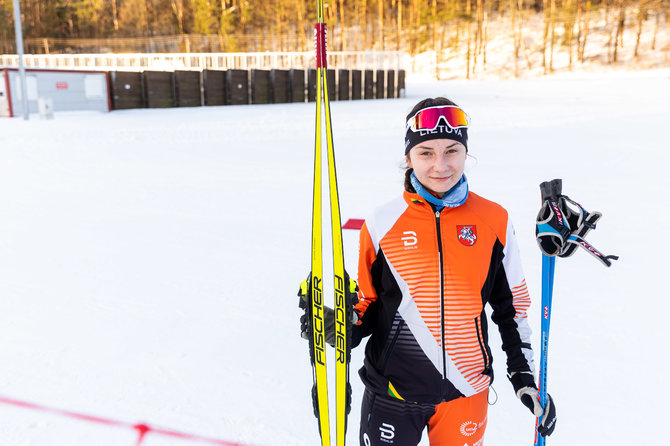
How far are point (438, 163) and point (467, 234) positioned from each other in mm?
212

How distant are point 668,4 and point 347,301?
141 ft

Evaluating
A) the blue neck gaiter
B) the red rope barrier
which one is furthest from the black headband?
the red rope barrier

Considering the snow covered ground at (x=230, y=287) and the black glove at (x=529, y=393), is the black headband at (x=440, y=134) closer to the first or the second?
the black glove at (x=529, y=393)

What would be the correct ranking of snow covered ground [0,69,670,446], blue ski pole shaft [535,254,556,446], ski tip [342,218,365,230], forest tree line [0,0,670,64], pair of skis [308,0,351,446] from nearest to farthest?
1. pair of skis [308,0,351,446]
2. blue ski pole shaft [535,254,556,446]
3. snow covered ground [0,69,670,446]
4. ski tip [342,218,365,230]
5. forest tree line [0,0,670,64]

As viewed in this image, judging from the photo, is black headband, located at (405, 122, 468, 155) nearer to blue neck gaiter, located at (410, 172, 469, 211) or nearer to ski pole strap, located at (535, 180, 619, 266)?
blue neck gaiter, located at (410, 172, 469, 211)

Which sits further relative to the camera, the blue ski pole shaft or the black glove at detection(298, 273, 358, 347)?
the blue ski pole shaft

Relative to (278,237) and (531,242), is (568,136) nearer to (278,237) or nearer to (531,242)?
(531,242)

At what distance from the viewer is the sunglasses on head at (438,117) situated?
147cm

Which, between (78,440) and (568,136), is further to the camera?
(568,136)

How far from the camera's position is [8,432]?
2254 mm

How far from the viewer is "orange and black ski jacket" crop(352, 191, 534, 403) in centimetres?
145

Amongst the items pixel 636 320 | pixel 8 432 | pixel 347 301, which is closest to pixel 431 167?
pixel 347 301

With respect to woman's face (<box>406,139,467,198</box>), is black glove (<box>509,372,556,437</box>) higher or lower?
lower

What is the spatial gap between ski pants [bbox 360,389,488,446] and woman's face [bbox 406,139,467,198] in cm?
60
